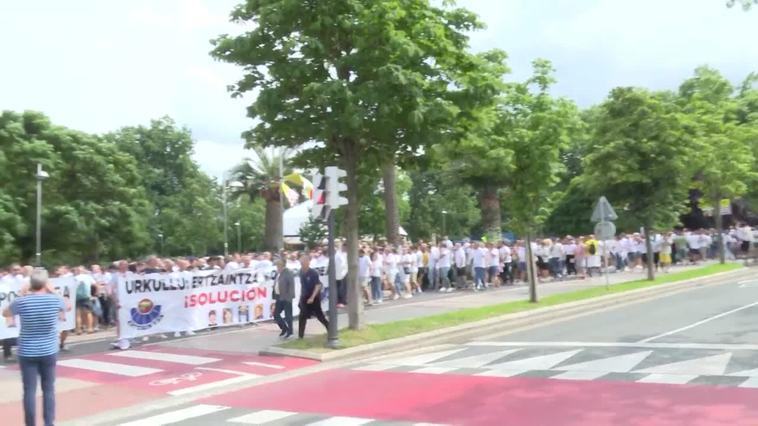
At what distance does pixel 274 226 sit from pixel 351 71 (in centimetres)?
3885

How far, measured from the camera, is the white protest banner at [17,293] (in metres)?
15.3

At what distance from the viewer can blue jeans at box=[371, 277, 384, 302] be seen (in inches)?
956

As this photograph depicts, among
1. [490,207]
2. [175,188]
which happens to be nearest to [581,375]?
[490,207]

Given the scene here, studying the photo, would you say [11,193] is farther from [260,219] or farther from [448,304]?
[260,219]

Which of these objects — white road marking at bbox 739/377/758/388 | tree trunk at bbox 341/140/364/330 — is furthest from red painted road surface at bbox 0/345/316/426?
white road marking at bbox 739/377/758/388

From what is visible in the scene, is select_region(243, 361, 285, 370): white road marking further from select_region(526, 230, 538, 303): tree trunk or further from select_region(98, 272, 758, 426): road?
select_region(526, 230, 538, 303): tree trunk

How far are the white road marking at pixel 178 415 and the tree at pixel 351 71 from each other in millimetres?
5752

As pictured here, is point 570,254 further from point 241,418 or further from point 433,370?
point 241,418

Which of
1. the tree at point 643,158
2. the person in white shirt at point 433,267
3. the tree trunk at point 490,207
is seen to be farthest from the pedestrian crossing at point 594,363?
the tree trunk at point 490,207

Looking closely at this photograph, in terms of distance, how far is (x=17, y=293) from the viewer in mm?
16188

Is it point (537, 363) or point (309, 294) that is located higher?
point (309, 294)

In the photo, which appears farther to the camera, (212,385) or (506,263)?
(506,263)

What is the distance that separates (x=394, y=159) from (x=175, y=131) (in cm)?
6036

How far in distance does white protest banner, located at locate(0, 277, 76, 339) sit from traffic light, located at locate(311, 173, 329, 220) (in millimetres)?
5489
